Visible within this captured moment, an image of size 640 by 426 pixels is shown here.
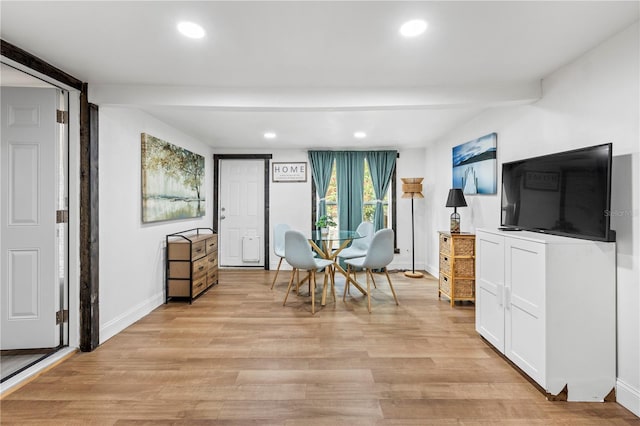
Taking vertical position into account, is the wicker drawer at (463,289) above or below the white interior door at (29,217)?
below

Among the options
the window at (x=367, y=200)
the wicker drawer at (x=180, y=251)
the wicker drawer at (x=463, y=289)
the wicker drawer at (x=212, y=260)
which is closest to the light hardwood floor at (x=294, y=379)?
the wicker drawer at (x=463, y=289)

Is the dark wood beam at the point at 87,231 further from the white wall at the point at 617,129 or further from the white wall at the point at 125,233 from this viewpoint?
the white wall at the point at 617,129

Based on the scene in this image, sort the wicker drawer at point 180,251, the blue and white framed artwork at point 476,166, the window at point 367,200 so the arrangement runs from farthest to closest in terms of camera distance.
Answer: the window at point 367,200 → the wicker drawer at point 180,251 → the blue and white framed artwork at point 476,166

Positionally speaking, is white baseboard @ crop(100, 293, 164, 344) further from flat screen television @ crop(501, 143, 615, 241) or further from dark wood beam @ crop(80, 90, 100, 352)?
flat screen television @ crop(501, 143, 615, 241)

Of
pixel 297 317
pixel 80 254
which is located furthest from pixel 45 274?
pixel 297 317

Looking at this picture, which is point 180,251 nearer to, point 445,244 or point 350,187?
point 350,187

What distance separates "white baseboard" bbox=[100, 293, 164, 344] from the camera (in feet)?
8.94

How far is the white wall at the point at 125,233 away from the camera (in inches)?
108

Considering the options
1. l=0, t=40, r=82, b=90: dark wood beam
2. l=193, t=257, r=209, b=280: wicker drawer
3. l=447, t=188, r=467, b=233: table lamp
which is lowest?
l=193, t=257, r=209, b=280: wicker drawer

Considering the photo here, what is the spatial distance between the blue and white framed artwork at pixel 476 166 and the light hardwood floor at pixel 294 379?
1559 millimetres

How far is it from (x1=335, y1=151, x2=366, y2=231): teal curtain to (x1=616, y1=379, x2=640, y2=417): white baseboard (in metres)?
3.91

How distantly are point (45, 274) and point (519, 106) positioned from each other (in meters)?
4.42

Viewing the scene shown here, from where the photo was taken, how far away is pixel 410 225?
5562 mm

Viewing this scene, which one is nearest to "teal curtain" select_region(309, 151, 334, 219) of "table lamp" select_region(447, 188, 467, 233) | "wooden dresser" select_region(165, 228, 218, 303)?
"table lamp" select_region(447, 188, 467, 233)
